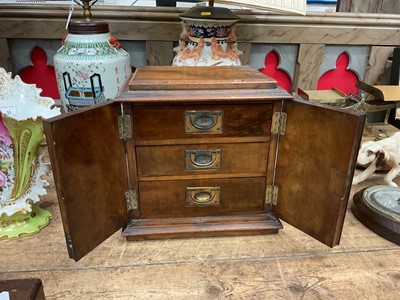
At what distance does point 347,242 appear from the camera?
0.78m

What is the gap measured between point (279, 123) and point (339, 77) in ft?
2.72

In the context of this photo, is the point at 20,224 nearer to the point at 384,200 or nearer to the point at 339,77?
the point at 384,200

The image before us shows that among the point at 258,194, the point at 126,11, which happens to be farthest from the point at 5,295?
the point at 126,11

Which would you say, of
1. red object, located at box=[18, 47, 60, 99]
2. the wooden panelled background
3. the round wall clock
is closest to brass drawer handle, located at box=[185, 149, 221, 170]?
the round wall clock

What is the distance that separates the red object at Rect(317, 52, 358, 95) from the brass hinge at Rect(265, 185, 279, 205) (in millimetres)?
767

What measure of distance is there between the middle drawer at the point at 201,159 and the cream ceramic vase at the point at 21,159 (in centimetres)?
23

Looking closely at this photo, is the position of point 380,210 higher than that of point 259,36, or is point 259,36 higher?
point 259,36

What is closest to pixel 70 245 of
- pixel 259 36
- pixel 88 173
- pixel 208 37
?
pixel 88 173

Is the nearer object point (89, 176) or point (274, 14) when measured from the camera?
point (89, 176)

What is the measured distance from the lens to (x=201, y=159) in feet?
2.43

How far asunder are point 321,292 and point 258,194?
0.77 feet

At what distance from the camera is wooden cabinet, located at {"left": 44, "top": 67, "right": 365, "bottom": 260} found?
65 cm

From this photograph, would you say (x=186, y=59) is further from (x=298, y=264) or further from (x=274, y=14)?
(x=298, y=264)

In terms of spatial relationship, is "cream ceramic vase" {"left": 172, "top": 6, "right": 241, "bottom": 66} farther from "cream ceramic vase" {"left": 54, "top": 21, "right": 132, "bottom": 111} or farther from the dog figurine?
the dog figurine
